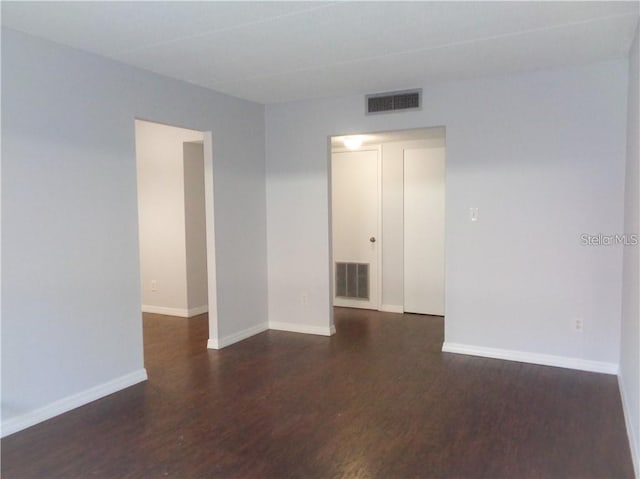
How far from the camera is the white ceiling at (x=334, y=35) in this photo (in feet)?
8.54

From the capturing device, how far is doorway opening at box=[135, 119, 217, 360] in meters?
5.77

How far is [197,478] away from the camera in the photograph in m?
2.35

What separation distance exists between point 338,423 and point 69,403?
1.80m

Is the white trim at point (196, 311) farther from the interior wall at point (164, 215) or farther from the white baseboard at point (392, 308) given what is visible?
the white baseboard at point (392, 308)

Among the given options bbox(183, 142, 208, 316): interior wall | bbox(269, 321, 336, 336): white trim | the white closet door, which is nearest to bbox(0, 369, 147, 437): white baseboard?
bbox(269, 321, 336, 336): white trim

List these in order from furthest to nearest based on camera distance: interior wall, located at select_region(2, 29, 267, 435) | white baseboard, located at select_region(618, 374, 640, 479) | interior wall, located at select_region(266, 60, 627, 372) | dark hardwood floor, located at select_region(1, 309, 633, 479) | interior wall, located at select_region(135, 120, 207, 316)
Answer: interior wall, located at select_region(135, 120, 207, 316) < interior wall, located at select_region(266, 60, 627, 372) < interior wall, located at select_region(2, 29, 267, 435) < dark hardwood floor, located at select_region(1, 309, 633, 479) < white baseboard, located at select_region(618, 374, 640, 479)

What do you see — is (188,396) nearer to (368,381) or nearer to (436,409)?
(368,381)

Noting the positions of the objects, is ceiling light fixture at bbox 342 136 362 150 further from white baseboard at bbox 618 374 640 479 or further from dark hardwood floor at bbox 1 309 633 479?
white baseboard at bbox 618 374 640 479

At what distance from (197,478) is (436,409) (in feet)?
5.16

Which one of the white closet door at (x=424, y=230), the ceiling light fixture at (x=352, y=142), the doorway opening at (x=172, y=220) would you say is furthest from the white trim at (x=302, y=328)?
the ceiling light fixture at (x=352, y=142)

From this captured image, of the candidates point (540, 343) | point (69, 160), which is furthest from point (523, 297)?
point (69, 160)

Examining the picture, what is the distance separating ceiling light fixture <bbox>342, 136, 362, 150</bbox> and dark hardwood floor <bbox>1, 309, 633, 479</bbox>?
101 inches

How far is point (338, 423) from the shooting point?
2.93 metres

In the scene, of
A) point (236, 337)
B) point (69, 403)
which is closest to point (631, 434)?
point (236, 337)
